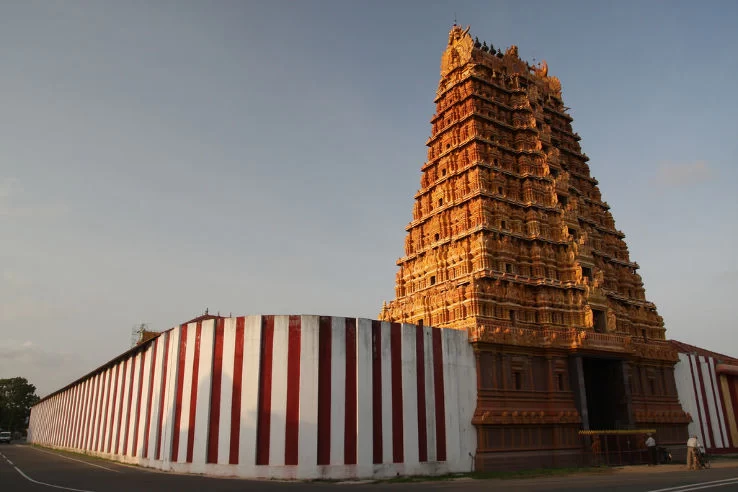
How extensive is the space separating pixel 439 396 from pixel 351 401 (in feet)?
21.6

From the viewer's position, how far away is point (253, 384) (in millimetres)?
31172

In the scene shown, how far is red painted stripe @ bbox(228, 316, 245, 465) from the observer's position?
99.9 feet

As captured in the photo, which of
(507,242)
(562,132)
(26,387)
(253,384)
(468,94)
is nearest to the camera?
(253,384)

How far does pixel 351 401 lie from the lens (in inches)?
1242

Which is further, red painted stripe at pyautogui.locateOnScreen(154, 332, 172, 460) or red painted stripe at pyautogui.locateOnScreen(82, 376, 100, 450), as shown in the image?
red painted stripe at pyautogui.locateOnScreen(82, 376, 100, 450)

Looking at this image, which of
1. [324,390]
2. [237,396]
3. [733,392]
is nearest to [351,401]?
[324,390]

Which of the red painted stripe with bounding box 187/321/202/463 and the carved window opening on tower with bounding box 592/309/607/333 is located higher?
the carved window opening on tower with bounding box 592/309/607/333

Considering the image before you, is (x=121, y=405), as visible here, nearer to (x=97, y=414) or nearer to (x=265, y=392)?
(x=97, y=414)

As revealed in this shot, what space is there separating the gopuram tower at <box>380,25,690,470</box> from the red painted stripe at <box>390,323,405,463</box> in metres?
5.86

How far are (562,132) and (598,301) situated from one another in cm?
2109

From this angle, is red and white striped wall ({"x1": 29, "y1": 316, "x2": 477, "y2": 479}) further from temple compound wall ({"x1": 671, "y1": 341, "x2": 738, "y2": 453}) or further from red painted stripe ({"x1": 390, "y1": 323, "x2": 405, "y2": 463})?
temple compound wall ({"x1": 671, "y1": 341, "x2": 738, "y2": 453})

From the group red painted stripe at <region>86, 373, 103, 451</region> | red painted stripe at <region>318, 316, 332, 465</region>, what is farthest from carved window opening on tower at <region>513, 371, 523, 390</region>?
red painted stripe at <region>86, 373, 103, 451</region>

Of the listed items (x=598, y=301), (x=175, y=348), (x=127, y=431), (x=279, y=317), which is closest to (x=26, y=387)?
(x=127, y=431)

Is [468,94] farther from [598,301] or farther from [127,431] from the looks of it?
[127,431]
